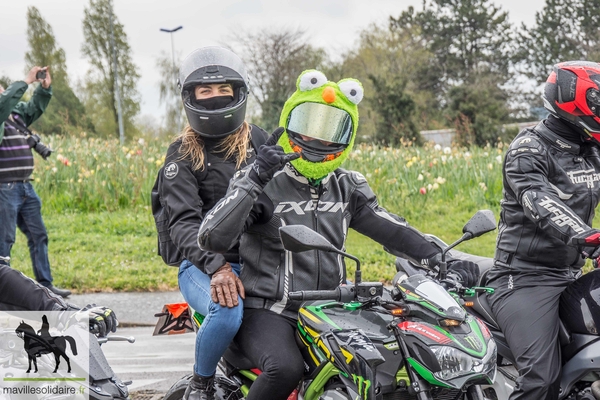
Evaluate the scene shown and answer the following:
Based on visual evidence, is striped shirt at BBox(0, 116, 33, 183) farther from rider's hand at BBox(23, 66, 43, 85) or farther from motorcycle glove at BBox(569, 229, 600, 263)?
motorcycle glove at BBox(569, 229, 600, 263)

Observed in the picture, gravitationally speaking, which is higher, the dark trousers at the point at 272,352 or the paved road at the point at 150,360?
the dark trousers at the point at 272,352

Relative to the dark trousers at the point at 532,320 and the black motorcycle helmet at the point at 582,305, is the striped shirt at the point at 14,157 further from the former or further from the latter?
the black motorcycle helmet at the point at 582,305

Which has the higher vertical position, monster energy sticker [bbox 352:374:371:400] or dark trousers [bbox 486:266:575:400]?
monster energy sticker [bbox 352:374:371:400]

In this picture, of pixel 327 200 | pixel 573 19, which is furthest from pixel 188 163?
pixel 573 19

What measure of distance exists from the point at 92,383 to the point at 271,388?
99 centimetres

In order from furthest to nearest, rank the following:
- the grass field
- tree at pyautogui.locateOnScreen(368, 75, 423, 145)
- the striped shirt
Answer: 1. tree at pyautogui.locateOnScreen(368, 75, 423, 145)
2. the grass field
3. the striped shirt

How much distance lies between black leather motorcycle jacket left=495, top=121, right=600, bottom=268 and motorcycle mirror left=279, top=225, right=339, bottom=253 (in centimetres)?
133

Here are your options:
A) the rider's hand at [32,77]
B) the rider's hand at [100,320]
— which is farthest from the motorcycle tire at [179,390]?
the rider's hand at [32,77]

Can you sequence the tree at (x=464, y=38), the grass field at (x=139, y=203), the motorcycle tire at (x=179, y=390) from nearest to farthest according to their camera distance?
the motorcycle tire at (x=179, y=390) → the grass field at (x=139, y=203) → the tree at (x=464, y=38)

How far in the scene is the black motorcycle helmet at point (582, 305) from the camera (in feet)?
11.7

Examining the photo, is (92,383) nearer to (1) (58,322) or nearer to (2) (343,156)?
(1) (58,322)

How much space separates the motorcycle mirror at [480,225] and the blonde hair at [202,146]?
50.3 inches

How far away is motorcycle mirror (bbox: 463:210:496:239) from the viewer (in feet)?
10.7

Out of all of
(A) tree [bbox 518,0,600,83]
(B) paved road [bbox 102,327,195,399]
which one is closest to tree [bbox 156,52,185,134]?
(A) tree [bbox 518,0,600,83]
